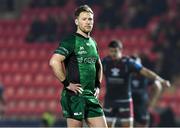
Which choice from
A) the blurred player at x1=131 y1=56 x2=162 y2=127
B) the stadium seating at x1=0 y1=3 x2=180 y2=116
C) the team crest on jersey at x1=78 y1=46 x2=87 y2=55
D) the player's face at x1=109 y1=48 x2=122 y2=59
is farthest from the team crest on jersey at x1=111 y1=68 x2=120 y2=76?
the stadium seating at x1=0 y1=3 x2=180 y2=116

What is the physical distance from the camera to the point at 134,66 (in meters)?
11.5

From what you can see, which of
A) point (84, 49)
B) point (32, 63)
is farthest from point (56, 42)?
point (84, 49)

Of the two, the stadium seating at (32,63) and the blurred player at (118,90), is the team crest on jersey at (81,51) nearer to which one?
the blurred player at (118,90)

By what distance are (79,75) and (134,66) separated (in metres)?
3.77

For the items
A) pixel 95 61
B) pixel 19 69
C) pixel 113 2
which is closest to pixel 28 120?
pixel 19 69

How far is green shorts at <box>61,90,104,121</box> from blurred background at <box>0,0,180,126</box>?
10116 millimetres

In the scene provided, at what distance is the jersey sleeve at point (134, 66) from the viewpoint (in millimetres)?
11454

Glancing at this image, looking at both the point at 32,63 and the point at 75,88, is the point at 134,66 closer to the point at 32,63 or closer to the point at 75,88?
the point at 75,88

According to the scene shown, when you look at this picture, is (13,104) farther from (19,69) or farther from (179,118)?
(179,118)

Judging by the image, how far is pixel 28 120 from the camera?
63.2 feet

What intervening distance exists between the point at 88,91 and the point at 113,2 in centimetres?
1480

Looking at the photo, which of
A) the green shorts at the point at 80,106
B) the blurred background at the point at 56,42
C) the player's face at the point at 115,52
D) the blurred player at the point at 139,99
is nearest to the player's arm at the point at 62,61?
the green shorts at the point at 80,106

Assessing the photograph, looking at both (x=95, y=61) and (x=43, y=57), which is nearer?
(x=95, y=61)

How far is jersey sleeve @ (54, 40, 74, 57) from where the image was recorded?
778 centimetres
